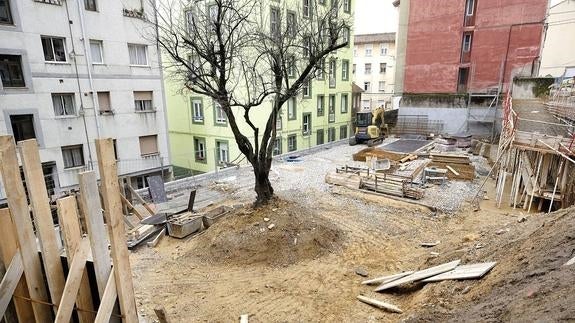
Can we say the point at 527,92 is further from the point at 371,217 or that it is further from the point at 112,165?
the point at 112,165

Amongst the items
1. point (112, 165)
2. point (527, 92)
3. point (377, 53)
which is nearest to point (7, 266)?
point (112, 165)

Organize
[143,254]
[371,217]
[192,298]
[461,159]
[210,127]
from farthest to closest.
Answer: [210,127], [461,159], [371,217], [143,254], [192,298]

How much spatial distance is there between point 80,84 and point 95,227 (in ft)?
54.4

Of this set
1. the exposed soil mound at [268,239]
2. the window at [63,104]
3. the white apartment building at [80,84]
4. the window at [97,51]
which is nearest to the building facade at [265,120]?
the white apartment building at [80,84]

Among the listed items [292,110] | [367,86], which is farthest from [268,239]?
[367,86]

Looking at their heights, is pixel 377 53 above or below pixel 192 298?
above

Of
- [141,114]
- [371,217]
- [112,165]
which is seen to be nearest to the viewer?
[112,165]

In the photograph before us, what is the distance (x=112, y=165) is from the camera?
8.67 feet

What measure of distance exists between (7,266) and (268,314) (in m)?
4.08

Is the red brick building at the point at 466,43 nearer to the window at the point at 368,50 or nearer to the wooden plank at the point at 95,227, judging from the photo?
the window at the point at 368,50

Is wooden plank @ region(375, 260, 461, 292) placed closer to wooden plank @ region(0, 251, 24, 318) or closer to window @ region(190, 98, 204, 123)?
wooden plank @ region(0, 251, 24, 318)

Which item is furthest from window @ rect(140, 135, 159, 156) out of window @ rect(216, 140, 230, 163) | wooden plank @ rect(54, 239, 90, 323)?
wooden plank @ rect(54, 239, 90, 323)

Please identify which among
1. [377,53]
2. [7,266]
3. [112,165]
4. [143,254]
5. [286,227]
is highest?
[377,53]

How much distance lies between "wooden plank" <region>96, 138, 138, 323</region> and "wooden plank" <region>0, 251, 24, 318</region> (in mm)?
1002
